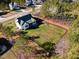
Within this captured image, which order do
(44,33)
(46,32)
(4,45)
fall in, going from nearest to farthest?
(4,45) < (44,33) < (46,32)

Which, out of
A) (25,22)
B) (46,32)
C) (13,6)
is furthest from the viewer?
(13,6)

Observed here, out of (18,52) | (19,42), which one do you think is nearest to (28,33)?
(19,42)

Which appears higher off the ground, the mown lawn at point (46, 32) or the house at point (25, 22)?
the house at point (25, 22)

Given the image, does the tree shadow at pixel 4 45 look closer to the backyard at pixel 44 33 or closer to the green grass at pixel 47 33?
the backyard at pixel 44 33

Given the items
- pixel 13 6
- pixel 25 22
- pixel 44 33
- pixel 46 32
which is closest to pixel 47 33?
pixel 46 32

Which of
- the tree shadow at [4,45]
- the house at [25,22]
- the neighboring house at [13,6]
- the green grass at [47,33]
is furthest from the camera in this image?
the neighboring house at [13,6]

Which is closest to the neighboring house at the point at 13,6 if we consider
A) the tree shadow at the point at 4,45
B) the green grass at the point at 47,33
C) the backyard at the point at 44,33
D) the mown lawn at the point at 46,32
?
the backyard at the point at 44,33

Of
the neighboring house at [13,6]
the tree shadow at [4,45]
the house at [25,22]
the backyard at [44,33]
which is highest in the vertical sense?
the neighboring house at [13,6]

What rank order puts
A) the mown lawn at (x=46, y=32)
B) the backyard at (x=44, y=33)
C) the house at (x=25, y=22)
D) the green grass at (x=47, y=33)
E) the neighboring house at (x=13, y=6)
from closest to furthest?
the backyard at (x=44, y=33)
the green grass at (x=47, y=33)
the mown lawn at (x=46, y=32)
the house at (x=25, y=22)
the neighboring house at (x=13, y=6)

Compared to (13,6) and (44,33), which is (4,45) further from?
(13,6)
